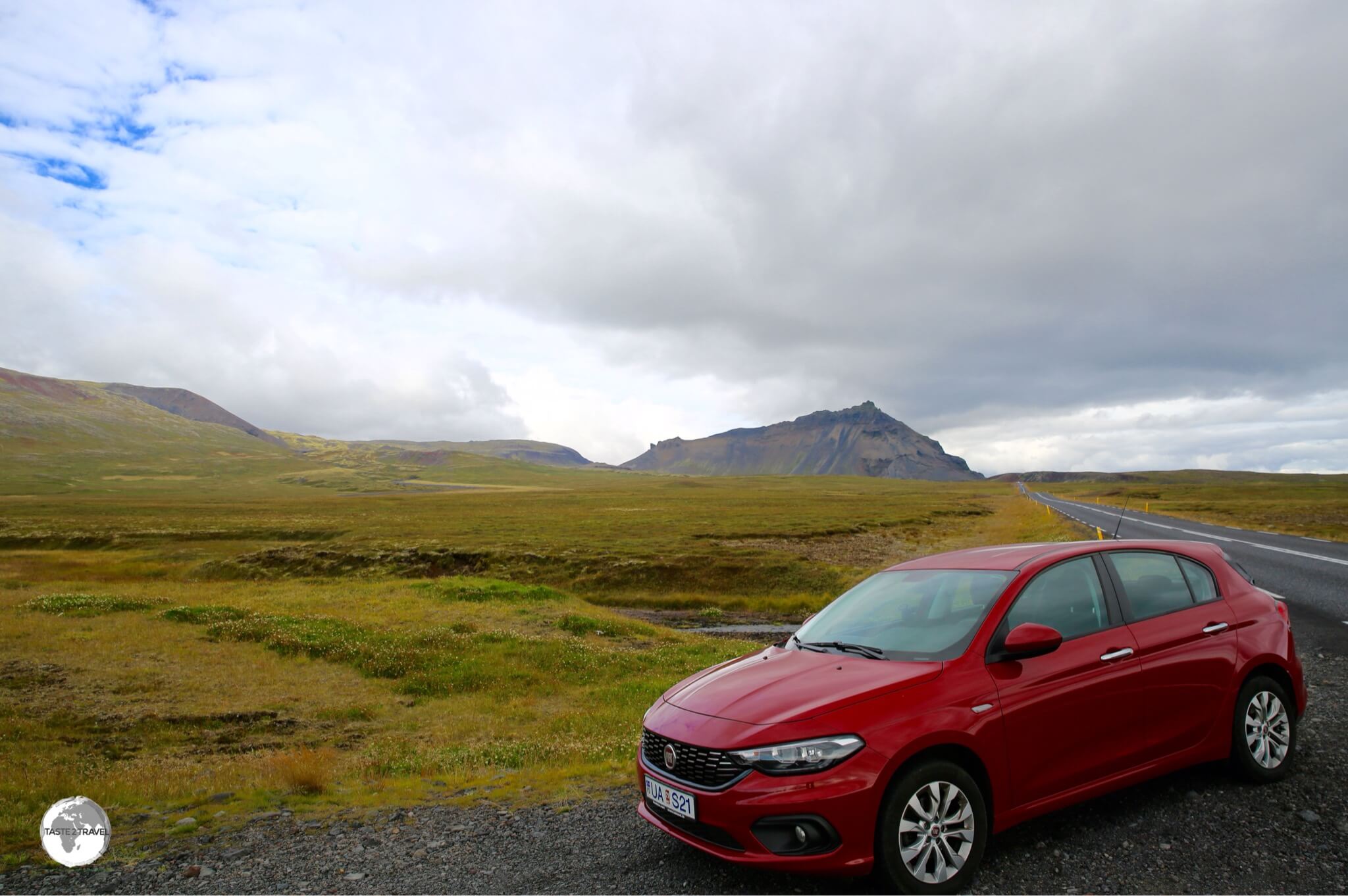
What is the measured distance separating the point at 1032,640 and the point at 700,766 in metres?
2.53

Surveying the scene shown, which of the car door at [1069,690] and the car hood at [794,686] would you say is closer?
the car hood at [794,686]

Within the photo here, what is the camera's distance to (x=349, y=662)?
1636 centimetres

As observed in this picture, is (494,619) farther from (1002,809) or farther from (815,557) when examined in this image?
(815,557)

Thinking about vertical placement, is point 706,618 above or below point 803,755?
below

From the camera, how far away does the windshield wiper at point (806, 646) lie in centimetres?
627

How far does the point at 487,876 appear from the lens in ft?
18.2

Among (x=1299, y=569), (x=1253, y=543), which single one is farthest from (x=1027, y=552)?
(x=1253, y=543)

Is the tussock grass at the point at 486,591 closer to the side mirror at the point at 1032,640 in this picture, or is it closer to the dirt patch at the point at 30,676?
the dirt patch at the point at 30,676

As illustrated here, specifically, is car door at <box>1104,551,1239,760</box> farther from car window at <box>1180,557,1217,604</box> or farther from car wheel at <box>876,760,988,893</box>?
car wheel at <box>876,760,988,893</box>

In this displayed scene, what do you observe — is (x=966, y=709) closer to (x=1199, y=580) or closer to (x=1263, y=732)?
(x=1199, y=580)

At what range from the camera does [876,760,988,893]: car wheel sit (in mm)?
4746

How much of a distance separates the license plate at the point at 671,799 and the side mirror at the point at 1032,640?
8.34 ft

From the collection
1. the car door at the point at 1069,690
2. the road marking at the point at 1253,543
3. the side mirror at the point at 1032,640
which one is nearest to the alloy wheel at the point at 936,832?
the car door at the point at 1069,690

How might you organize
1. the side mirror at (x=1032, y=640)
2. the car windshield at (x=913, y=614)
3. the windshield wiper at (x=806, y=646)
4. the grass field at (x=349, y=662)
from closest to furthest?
the side mirror at (x=1032, y=640) → the car windshield at (x=913, y=614) → the windshield wiper at (x=806, y=646) → the grass field at (x=349, y=662)
